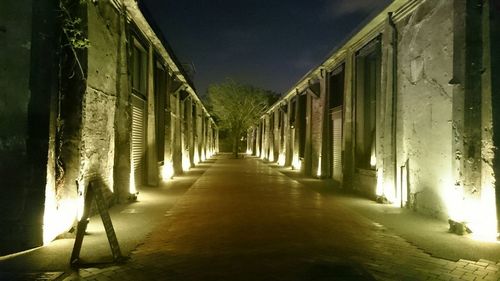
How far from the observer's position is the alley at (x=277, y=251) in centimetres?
483

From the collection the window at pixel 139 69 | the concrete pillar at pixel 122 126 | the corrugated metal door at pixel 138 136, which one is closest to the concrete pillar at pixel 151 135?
the corrugated metal door at pixel 138 136

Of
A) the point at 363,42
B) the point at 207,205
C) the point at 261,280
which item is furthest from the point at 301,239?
the point at 363,42

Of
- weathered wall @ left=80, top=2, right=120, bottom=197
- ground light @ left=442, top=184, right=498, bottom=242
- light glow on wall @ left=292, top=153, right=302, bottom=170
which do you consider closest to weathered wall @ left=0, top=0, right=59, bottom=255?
weathered wall @ left=80, top=2, right=120, bottom=197

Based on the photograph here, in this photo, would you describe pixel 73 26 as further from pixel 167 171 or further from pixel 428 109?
pixel 167 171

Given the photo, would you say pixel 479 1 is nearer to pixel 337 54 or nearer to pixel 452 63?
pixel 452 63

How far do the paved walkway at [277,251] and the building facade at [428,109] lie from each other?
1724 millimetres

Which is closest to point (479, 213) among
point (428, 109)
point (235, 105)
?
point (428, 109)

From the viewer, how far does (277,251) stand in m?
5.79

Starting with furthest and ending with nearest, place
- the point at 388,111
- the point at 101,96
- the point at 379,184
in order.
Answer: the point at 379,184 → the point at 388,111 → the point at 101,96

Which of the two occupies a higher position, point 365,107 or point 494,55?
point 494,55

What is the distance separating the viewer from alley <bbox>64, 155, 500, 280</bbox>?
4.83 m

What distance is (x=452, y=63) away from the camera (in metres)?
7.83

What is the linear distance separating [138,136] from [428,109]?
891 centimetres

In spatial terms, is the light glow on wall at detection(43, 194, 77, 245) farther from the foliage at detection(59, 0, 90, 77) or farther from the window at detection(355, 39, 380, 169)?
the window at detection(355, 39, 380, 169)
